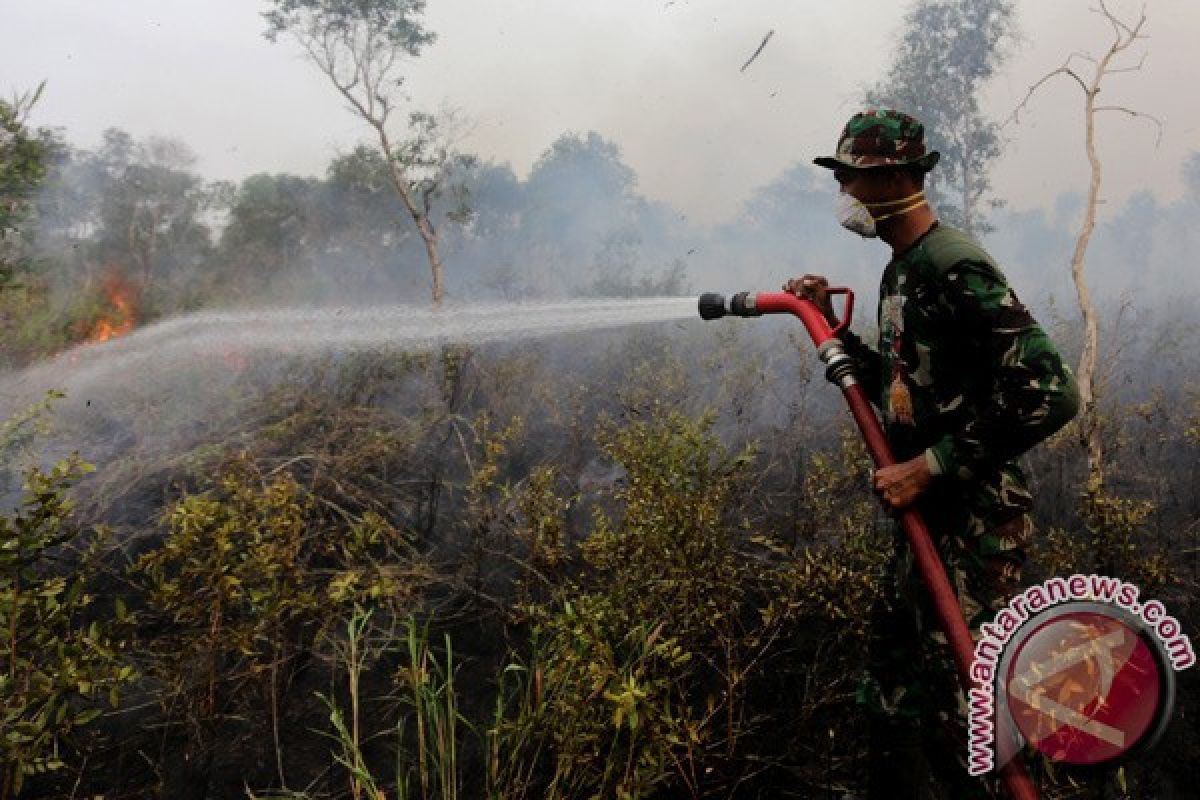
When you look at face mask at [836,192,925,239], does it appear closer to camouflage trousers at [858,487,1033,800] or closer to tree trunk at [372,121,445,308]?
camouflage trousers at [858,487,1033,800]

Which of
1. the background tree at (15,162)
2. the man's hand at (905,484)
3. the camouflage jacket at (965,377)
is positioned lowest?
the man's hand at (905,484)

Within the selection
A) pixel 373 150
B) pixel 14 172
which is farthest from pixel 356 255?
pixel 14 172

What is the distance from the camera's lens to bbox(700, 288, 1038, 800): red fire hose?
155 cm

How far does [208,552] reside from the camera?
3.21 metres

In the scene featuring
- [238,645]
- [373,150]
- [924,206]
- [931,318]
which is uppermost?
[373,150]

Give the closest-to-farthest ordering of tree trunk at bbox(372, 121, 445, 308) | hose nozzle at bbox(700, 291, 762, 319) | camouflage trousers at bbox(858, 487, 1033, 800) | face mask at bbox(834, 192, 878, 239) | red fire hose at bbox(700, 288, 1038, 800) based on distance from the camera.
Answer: red fire hose at bbox(700, 288, 1038, 800)
camouflage trousers at bbox(858, 487, 1033, 800)
face mask at bbox(834, 192, 878, 239)
hose nozzle at bbox(700, 291, 762, 319)
tree trunk at bbox(372, 121, 445, 308)

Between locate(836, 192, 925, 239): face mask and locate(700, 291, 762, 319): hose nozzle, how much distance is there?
1.30 ft

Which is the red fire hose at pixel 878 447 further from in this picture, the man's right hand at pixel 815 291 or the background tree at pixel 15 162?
the background tree at pixel 15 162

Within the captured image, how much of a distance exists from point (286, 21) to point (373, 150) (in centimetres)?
986

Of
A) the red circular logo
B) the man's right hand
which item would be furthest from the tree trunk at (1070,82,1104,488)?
the red circular logo

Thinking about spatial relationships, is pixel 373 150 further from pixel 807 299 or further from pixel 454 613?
pixel 807 299

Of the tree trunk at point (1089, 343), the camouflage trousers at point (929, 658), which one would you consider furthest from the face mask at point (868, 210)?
the tree trunk at point (1089, 343)

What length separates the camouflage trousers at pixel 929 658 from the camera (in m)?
1.80

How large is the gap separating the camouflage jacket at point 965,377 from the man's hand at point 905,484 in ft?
0.10
